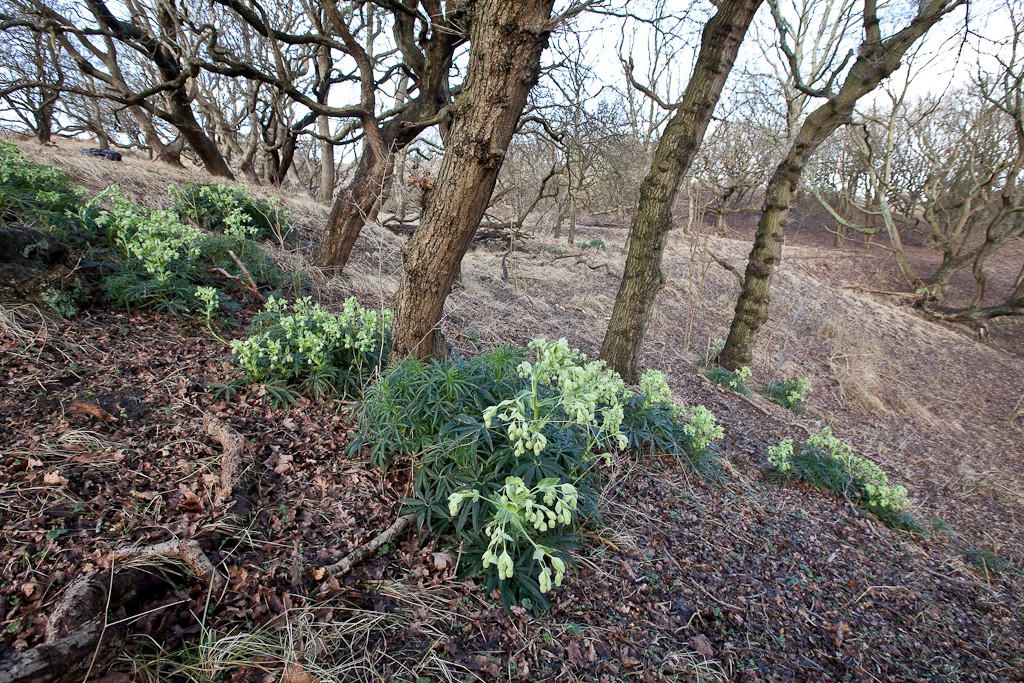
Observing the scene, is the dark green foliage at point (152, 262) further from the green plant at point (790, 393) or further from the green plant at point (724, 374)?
the green plant at point (790, 393)

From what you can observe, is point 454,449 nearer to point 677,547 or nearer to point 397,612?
point 397,612

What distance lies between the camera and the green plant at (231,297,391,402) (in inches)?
114

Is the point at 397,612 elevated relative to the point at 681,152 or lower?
lower

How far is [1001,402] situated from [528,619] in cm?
1124

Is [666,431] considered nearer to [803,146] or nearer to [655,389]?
[655,389]

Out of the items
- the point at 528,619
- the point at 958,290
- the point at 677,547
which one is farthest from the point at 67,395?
the point at 958,290

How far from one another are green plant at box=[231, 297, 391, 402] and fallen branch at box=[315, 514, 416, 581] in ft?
3.51

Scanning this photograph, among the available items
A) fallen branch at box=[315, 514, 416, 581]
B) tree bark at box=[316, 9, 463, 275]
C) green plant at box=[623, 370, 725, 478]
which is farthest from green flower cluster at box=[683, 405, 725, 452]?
tree bark at box=[316, 9, 463, 275]

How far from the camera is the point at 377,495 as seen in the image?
2.33m

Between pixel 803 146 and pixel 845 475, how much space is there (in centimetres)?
432

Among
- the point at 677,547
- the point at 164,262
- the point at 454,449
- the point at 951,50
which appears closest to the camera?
the point at 454,449

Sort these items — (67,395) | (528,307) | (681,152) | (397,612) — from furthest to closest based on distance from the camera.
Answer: (528,307), (681,152), (67,395), (397,612)

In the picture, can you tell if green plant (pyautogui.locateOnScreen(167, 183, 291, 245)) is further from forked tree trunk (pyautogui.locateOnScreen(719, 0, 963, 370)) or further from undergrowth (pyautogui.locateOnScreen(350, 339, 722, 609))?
forked tree trunk (pyautogui.locateOnScreen(719, 0, 963, 370))

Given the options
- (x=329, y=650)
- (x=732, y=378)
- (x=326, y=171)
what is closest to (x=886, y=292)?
(x=732, y=378)
